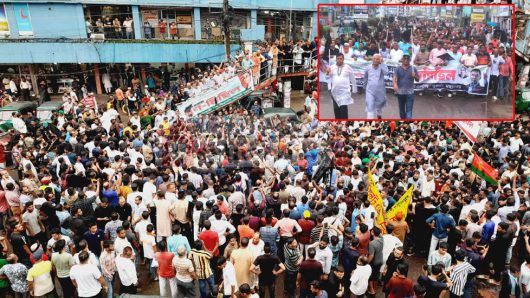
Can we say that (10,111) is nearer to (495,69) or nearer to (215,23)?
(215,23)

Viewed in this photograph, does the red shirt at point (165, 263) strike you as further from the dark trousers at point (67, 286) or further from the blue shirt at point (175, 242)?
the dark trousers at point (67, 286)

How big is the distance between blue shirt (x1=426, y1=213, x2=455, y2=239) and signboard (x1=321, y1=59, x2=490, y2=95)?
433cm

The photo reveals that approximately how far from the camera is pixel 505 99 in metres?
11.1

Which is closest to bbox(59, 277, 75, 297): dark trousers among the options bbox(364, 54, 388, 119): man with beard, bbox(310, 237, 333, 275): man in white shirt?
bbox(310, 237, 333, 275): man in white shirt

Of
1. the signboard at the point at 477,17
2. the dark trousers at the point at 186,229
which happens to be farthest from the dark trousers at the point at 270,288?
the signboard at the point at 477,17

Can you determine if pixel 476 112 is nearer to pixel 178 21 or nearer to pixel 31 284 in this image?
pixel 31 284

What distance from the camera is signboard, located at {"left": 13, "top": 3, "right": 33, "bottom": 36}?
20609mm

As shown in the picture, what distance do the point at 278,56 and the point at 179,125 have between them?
7811 mm

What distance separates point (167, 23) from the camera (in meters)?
23.1

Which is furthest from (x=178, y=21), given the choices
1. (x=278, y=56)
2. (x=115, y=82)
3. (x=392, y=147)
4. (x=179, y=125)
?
(x=392, y=147)

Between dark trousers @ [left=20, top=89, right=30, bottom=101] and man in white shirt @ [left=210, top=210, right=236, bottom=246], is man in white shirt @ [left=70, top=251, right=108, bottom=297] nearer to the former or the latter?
man in white shirt @ [left=210, top=210, right=236, bottom=246]

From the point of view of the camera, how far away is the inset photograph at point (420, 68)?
1043cm

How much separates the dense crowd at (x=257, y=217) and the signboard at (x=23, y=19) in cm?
1231

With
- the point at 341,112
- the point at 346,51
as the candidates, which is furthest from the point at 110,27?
the point at 341,112
